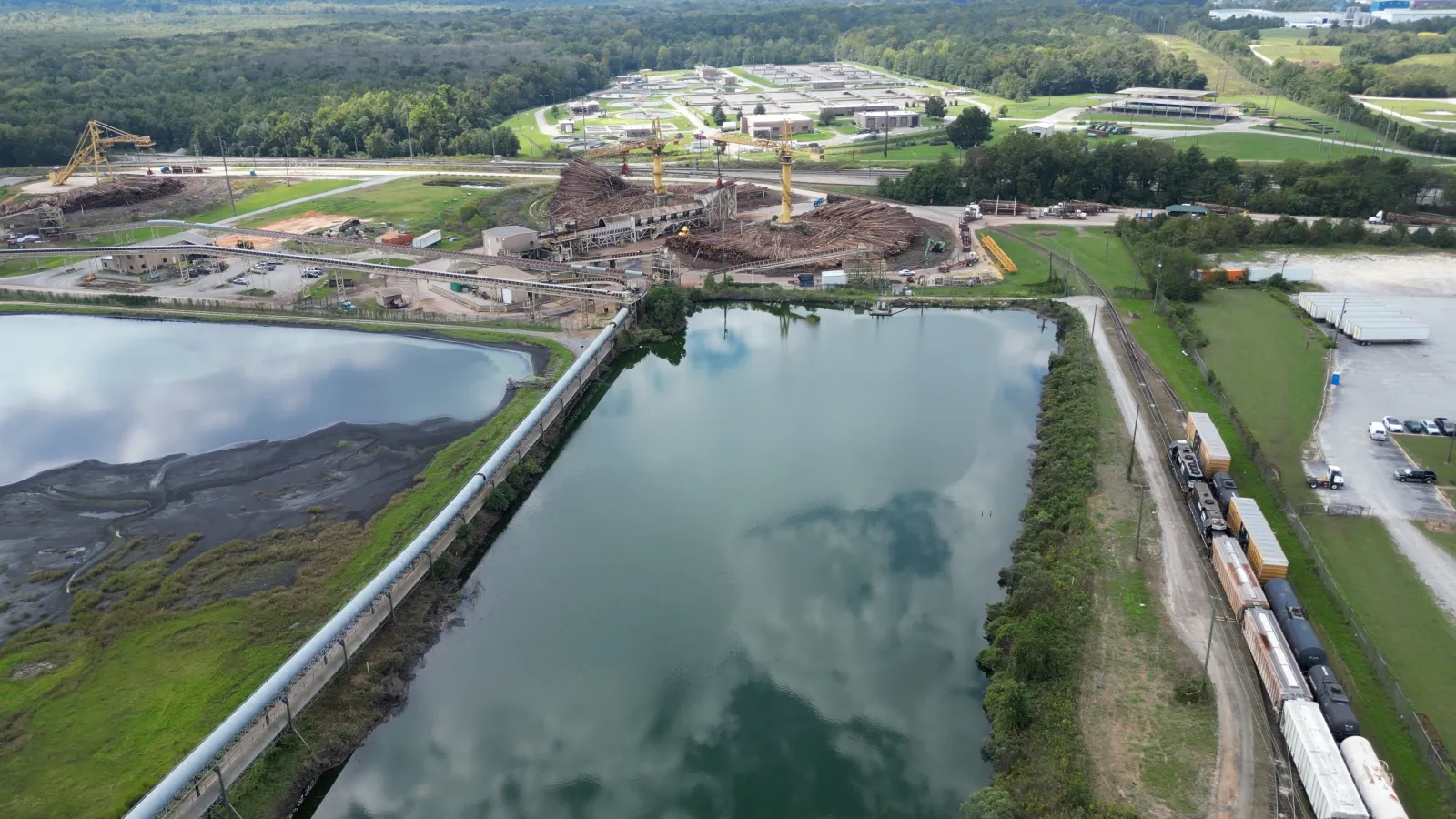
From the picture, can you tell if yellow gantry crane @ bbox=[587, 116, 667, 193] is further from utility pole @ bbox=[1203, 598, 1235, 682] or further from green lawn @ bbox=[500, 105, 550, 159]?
utility pole @ bbox=[1203, 598, 1235, 682]

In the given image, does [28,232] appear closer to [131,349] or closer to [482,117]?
[131,349]

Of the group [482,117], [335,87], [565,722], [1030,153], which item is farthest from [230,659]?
[335,87]

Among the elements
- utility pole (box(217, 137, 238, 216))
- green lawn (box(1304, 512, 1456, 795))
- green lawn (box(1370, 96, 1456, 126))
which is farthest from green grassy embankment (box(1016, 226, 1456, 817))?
utility pole (box(217, 137, 238, 216))

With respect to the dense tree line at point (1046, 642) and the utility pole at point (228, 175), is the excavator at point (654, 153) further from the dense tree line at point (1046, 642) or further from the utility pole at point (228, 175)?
the dense tree line at point (1046, 642)

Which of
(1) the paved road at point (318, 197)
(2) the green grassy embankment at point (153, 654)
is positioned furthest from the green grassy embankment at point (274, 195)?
(2) the green grassy embankment at point (153, 654)

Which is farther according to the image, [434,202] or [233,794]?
[434,202]

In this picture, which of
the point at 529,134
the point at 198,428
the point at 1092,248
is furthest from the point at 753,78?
the point at 198,428
